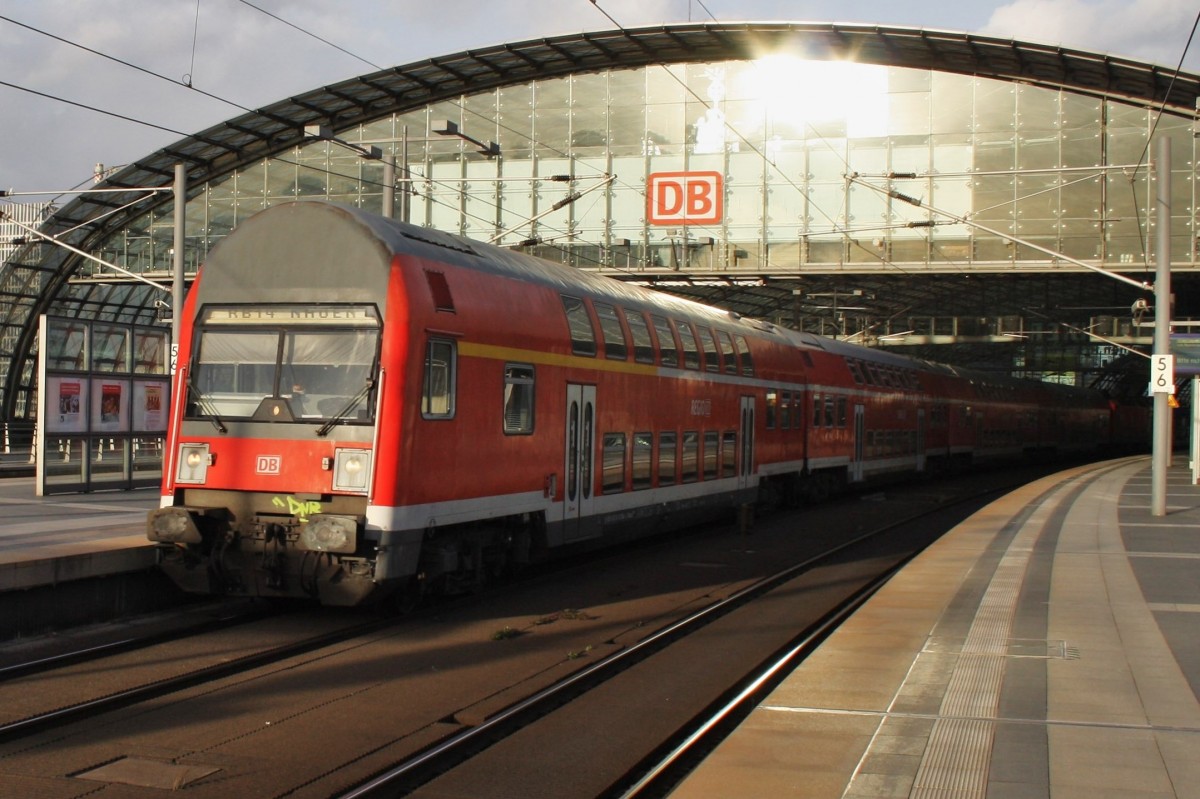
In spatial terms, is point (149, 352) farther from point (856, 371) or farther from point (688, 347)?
point (856, 371)

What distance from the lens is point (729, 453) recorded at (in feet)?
67.1

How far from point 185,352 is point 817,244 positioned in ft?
103

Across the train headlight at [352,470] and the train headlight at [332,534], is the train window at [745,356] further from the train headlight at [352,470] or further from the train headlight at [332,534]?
the train headlight at [332,534]

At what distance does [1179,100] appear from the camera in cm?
3944

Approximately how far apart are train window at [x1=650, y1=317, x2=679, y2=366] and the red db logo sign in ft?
79.6

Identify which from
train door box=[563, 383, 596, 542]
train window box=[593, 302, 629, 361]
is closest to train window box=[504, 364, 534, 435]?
train door box=[563, 383, 596, 542]

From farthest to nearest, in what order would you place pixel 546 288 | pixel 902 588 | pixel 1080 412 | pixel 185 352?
pixel 1080 412 < pixel 546 288 < pixel 902 588 < pixel 185 352

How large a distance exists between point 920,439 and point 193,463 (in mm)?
28287

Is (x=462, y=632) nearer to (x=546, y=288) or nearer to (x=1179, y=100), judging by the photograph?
(x=546, y=288)

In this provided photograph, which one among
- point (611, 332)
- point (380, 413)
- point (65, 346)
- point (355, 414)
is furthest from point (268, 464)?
point (65, 346)

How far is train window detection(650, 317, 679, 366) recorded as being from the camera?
1728cm

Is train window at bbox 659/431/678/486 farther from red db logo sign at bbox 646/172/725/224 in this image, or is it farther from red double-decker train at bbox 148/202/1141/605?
red db logo sign at bbox 646/172/725/224

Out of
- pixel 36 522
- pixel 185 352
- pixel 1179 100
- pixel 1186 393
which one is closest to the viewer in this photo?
pixel 185 352

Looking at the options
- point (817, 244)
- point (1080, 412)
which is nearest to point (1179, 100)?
point (817, 244)
